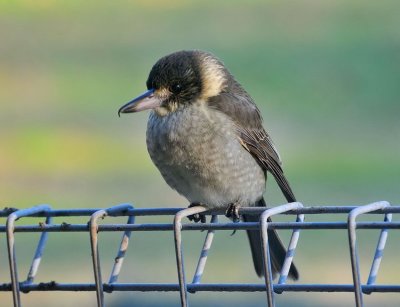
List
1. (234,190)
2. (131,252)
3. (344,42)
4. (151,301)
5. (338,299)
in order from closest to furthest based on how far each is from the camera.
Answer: (234,190)
(151,301)
(338,299)
(131,252)
(344,42)

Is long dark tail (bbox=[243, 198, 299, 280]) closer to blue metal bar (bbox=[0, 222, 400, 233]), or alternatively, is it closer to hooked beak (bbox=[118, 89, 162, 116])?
hooked beak (bbox=[118, 89, 162, 116])

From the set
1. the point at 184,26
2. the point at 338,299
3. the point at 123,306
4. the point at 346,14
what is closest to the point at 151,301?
the point at 123,306

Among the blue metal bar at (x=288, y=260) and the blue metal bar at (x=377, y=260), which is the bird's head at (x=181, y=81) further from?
the blue metal bar at (x=377, y=260)

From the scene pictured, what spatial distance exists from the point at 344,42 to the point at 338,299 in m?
5.71

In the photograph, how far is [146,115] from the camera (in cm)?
891

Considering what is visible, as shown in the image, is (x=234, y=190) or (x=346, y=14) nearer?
(x=234, y=190)

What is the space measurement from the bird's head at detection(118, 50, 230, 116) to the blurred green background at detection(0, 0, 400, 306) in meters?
2.37

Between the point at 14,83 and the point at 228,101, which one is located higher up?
the point at 14,83

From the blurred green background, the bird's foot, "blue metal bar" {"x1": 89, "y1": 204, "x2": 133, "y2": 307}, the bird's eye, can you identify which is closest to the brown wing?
the bird's eye

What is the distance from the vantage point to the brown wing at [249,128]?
3578 millimetres

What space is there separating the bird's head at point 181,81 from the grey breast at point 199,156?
4cm

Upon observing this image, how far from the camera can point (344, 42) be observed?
11938 mm

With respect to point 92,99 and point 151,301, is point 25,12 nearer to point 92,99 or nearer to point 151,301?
point 92,99

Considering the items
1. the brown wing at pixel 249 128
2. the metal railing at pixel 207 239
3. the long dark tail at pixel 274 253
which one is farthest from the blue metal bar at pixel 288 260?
the brown wing at pixel 249 128
